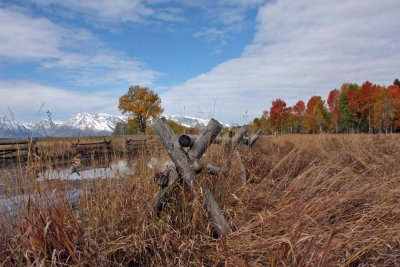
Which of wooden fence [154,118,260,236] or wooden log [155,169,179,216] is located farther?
wooden log [155,169,179,216]

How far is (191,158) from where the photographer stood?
10.3ft

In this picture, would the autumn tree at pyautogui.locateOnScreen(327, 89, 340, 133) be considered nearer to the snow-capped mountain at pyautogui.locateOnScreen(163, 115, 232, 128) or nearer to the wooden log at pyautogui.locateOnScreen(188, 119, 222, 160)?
the snow-capped mountain at pyautogui.locateOnScreen(163, 115, 232, 128)

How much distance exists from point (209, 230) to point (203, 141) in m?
0.90

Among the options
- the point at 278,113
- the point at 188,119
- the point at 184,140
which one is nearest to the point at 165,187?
the point at 184,140

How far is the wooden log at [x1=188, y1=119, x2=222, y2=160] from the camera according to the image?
3143 mm

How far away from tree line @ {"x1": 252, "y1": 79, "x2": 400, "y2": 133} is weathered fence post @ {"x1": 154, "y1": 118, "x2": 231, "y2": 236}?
33.9m

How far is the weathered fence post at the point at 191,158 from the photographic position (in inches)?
116

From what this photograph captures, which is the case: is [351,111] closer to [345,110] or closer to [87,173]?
[345,110]

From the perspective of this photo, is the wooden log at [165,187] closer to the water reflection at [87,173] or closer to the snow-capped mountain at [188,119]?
the water reflection at [87,173]

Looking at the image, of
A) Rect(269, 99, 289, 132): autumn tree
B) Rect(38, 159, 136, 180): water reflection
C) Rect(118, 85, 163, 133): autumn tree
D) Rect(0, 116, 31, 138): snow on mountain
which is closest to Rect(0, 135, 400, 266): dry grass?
Rect(38, 159, 136, 180): water reflection

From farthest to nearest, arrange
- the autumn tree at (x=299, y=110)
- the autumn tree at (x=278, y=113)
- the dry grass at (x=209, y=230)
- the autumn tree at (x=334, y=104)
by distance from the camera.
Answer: the autumn tree at (x=299, y=110)
the autumn tree at (x=278, y=113)
the autumn tree at (x=334, y=104)
the dry grass at (x=209, y=230)

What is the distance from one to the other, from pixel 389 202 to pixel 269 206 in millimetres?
1376

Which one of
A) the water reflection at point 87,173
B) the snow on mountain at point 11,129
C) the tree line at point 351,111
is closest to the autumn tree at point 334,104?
the tree line at point 351,111

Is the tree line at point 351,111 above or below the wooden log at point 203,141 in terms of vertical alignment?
above
